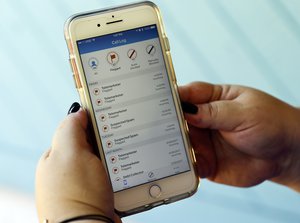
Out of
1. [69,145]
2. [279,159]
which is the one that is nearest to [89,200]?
[69,145]

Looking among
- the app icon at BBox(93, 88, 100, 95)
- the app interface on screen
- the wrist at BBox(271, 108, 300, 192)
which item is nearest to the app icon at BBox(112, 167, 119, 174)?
the app interface on screen

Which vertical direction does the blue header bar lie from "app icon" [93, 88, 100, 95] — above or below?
above

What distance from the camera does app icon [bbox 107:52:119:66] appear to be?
644mm

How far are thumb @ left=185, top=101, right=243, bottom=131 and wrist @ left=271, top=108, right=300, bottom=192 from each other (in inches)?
3.3

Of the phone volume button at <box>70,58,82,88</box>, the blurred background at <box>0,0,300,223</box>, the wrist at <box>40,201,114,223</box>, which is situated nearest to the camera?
the wrist at <box>40,201,114,223</box>

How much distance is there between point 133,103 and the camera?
25.6 inches

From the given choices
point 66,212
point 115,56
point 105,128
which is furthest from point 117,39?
point 66,212

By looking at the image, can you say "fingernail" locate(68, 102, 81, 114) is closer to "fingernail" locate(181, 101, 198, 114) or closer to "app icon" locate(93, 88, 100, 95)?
"app icon" locate(93, 88, 100, 95)

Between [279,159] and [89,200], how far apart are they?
36 cm

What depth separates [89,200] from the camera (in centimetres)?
52

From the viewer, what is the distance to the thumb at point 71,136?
562mm

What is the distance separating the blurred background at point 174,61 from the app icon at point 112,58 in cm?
25

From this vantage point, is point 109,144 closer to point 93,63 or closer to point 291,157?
point 93,63

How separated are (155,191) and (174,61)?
341mm
